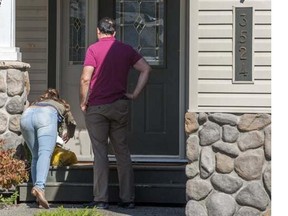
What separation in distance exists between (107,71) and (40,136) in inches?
39.0

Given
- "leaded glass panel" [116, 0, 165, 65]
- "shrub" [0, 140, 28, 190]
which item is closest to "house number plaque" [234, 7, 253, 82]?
"shrub" [0, 140, 28, 190]

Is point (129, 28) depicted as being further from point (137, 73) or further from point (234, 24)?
point (234, 24)

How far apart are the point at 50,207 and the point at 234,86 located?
2.62 m

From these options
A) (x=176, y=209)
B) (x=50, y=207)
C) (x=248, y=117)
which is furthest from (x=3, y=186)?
(x=248, y=117)

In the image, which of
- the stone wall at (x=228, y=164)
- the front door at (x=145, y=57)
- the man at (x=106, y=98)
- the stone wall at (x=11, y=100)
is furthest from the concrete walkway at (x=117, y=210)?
the front door at (x=145, y=57)

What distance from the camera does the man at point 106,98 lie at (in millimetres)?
8172

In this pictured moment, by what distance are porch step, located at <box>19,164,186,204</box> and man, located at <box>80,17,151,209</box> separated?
Result: 1.25ft

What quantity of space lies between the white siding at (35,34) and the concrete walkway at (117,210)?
1.90 m

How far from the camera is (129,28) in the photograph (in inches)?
393

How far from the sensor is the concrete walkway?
819 cm

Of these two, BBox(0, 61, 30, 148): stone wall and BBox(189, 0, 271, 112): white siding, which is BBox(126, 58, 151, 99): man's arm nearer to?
BBox(189, 0, 271, 112): white siding

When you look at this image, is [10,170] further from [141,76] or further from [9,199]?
[141,76]

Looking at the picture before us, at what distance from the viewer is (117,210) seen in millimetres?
8367

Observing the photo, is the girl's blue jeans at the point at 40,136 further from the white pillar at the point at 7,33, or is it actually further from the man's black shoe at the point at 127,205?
the man's black shoe at the point at 127,205
